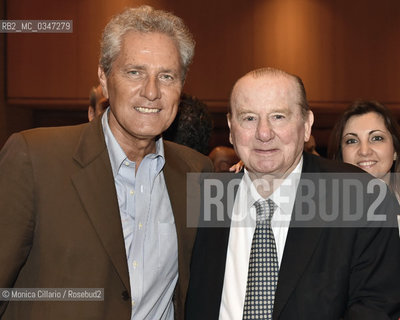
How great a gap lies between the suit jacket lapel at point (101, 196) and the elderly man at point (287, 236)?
36cm

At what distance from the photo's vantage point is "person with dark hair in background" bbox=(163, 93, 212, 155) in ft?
8.66

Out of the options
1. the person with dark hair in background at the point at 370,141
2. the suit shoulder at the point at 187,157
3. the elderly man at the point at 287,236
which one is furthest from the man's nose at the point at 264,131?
the person with dark hair in background at the point at 370,141

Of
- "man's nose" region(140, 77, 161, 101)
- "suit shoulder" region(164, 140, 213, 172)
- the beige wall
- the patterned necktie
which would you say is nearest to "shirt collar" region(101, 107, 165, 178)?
"suit shoulder" region(164, 140, 213, 172)

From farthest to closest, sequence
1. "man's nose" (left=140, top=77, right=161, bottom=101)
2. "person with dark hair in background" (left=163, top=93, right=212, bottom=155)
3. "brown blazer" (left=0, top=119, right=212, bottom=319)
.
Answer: "person with dark hair in background" (left=163, top=93, right=212, bottom=155), "man's nose" (left=140, top=77, right=161, bottom=101), "brown blazer" (left=0, top=119, right=212, bottom=319)

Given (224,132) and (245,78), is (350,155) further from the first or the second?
(224,132)

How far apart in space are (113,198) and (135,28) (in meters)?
0.59

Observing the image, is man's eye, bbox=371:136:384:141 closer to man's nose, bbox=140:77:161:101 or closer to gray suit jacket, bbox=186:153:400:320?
gray suit jacket, bbox=186:153:400:320

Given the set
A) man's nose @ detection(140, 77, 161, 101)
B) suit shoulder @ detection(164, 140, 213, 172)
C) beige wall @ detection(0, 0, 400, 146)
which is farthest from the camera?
beige wall @ detection(0, 0, 400, 146)

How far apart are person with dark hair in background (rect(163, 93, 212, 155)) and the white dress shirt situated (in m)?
0.68

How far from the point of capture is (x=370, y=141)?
9.82ft

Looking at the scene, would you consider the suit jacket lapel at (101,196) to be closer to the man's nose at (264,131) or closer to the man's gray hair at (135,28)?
the man's gray hair at (135,28)

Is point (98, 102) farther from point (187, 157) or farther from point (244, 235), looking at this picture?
point (244, 235)

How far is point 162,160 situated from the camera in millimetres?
2049

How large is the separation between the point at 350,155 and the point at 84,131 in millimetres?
1629
